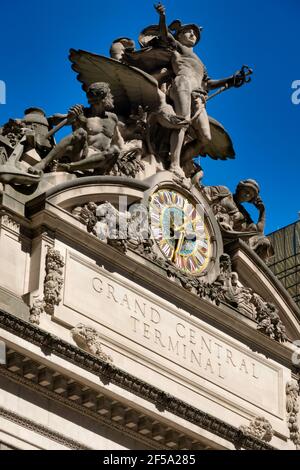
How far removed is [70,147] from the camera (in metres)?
34.6

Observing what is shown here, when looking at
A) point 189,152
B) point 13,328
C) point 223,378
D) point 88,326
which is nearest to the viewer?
point 13,328

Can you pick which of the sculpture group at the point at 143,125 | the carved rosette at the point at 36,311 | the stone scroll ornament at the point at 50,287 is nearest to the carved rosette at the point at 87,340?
the stone scroll ornament at the point at 50,287

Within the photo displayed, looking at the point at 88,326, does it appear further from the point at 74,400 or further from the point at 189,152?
the point at 189,152

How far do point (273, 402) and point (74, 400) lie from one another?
21.7 feet

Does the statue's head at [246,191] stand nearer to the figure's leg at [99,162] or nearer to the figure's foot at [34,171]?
the figure's leg at [99,162]

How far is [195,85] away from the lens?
3869 cm

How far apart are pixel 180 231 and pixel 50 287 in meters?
5.12

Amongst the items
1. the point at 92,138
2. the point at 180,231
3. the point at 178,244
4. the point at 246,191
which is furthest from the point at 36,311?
the point at 246,191

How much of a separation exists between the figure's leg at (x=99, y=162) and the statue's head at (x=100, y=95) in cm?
122

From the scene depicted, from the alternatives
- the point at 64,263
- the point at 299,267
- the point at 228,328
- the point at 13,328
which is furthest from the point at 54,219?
the point at 299,267

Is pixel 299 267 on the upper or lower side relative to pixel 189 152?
upper

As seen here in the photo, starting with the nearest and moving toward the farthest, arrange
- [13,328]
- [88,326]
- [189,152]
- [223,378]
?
[13,328] < [88,326] < [223,378] < [189,152]

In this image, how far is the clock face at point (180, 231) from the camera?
3600 centimetres

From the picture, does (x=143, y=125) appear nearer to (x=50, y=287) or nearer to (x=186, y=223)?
(x=186, y=223)
